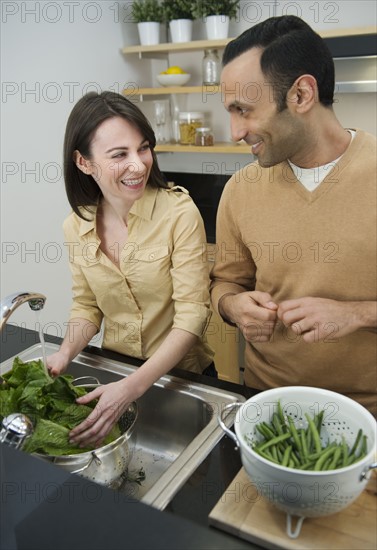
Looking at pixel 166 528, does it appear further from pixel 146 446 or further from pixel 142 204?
pixel 142 204

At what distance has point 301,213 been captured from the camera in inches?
45.3

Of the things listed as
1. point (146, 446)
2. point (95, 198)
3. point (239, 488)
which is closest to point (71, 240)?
point (95, 198)

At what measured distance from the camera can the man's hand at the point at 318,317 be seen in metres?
0.99

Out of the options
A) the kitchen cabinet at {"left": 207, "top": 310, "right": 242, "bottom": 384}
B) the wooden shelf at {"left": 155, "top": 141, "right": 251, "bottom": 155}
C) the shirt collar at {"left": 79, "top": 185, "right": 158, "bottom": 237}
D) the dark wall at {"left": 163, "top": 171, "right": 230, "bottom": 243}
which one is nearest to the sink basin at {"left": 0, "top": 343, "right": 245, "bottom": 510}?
the shirt collar at {"left": 79, "top": 185, "right": 158, "bottom": 237}

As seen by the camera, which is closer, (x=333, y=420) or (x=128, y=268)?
(x=333, y=420)

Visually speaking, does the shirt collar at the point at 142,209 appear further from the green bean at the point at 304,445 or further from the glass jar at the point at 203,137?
the glass jar at the point at 203,137

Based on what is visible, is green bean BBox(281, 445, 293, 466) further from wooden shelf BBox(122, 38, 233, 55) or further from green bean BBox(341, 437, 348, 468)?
wooden shelf BBox(122, 38, 233, 55)

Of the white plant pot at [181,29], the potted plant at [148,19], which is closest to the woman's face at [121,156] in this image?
the white plant pot at [181,29]

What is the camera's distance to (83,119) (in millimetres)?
1292

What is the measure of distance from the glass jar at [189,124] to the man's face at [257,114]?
172cm

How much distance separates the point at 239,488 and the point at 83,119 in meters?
0.96

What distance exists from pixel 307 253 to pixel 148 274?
42 centimetres

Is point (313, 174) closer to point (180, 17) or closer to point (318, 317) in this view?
point (318, 317)

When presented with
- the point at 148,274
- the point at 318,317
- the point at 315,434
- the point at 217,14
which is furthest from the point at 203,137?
the point at 315,434
